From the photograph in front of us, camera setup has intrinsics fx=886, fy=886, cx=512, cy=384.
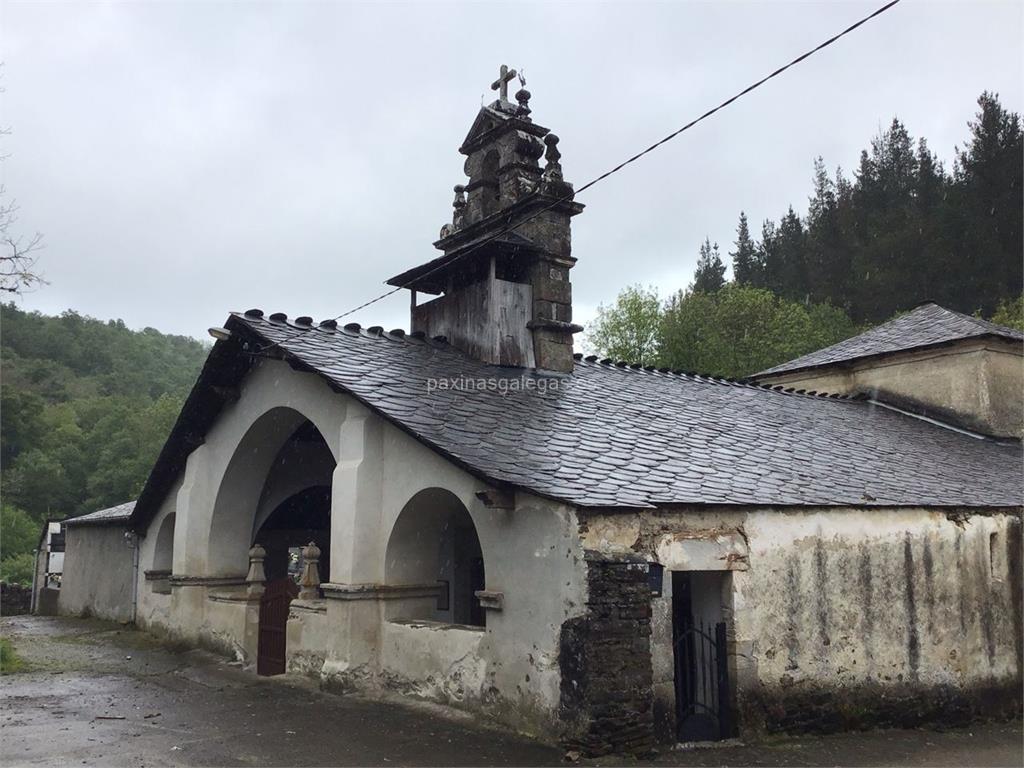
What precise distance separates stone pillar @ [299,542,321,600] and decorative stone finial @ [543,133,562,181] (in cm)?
641

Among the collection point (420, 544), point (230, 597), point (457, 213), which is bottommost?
point (230, 597)

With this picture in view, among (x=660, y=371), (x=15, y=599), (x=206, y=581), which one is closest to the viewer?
(x=206, y=581)

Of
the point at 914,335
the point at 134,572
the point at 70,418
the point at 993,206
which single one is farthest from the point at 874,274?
the point at 70,418

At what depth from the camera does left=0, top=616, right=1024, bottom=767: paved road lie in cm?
711

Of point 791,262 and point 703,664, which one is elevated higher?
point 791,262

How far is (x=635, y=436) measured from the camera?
9.80m

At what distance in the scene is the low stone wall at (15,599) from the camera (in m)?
26.6

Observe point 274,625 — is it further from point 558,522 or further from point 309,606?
point 558,522

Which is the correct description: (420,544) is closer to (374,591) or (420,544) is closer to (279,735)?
(374,591)

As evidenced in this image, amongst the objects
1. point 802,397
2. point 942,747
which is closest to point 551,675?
point 942,747

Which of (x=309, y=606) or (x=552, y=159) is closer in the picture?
(x=309, y=606)

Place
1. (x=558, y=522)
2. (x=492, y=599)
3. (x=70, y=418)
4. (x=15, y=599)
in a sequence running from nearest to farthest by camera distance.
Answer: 1. (x=558, y=522)
2. (x=492, y=599)
3. (x=15, y=599)
4. (x=70, y=418)

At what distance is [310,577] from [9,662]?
456cm

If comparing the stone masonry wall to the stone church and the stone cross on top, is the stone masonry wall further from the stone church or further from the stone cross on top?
the stone cross on top
